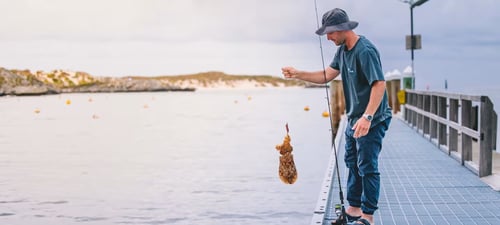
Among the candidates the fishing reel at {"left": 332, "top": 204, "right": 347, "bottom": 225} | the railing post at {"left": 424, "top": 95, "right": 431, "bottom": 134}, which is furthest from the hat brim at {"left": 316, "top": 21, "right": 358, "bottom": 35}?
the railing post at {"left": 424, "top": 95, "right": 431, "bottom": 134}

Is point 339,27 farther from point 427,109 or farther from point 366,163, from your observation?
point 427,109

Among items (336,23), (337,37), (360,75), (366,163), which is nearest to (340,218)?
(366,163)

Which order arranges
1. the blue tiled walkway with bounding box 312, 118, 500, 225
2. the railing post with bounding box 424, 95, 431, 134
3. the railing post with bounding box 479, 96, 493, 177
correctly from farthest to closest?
the railing post with bounding box 424, 95, 431, 134, the railing post with bounding box 479, 96, 493, 177, the blue tiled walkway with bounding box 312, 118, 500, 225

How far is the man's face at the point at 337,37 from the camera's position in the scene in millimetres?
5340

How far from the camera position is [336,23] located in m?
5.33

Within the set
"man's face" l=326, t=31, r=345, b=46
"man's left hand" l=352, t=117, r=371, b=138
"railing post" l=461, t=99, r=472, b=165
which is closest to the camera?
"man's left hand" l=352, t=117, r=371, b=138

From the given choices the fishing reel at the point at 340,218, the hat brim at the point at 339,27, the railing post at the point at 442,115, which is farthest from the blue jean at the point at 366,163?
the railing post at the point at 442,115

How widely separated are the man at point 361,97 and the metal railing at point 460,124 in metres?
3.72

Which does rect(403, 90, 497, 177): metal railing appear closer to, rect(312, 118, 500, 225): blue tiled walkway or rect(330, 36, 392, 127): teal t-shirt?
rect(312, 118, 500, 225): blue tiled walkway

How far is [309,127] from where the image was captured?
1599 inches

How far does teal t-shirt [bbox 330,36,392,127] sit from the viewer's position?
17.2 feet

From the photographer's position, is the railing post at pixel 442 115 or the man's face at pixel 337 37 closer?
the man's face at pixel 337 37

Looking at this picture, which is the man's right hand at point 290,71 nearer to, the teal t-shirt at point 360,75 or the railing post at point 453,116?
the teal t-shirt at point 360,75

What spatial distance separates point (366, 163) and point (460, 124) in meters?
5.58
